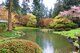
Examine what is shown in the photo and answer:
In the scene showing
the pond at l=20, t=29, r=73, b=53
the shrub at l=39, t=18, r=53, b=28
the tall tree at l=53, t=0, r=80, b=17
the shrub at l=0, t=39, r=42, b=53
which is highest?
the tall tree at l=53, t=0, r=80, b=17

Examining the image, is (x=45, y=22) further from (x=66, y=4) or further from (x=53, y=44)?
(x=53, y=44)

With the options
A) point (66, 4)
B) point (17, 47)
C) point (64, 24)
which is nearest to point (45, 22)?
point (66, 4)

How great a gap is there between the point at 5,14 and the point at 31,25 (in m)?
14.7

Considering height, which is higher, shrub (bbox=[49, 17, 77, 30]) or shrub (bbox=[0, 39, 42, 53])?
shrub (bbox=[0, 39, 42, 53])

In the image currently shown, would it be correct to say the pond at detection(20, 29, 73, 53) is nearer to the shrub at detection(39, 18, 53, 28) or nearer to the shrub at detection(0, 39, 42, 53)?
the shrub at detection(0, 39, 42, 53)

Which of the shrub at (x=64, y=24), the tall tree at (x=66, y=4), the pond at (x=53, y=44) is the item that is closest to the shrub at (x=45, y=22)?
the tall tree at (x=66, y=4)

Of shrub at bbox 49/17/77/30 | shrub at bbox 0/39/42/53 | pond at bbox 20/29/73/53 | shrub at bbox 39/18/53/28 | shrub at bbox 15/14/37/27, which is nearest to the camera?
shrub at bbox 0/39/42/53

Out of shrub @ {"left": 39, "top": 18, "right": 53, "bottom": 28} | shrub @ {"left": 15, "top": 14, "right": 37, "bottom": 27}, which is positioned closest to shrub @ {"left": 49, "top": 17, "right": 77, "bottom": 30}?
shrub @ {"left": 39, "top": 18, "right": 53, "bottom": 28}

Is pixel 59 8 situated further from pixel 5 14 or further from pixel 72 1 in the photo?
pixel 5 14

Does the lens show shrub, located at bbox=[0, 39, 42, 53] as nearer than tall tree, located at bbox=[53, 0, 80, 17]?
Yes

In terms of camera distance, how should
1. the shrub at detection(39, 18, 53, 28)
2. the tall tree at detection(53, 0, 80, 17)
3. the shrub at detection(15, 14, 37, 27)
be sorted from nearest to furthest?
1. the tall tree at detection(53, 0, 80, 17)
2. the shrub at detection(39, 18, 53, 28)
3. the shrub at detection(15, 14, 37, 27)

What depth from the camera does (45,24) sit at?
54.0 m

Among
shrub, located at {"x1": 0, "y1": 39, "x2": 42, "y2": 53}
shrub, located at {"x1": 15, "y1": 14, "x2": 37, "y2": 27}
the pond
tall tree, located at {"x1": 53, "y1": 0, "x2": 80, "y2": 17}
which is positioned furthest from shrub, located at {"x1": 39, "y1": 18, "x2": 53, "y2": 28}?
shrub, located at {"x1": 0, "y1": 39, "x2": 42, "y2": 53}

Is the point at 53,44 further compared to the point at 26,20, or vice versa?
the point at 26,20
